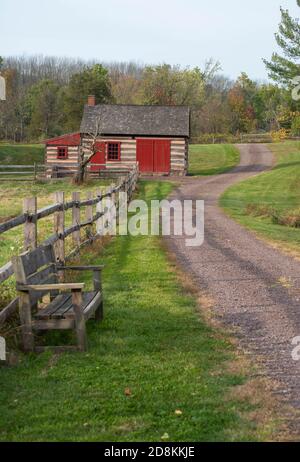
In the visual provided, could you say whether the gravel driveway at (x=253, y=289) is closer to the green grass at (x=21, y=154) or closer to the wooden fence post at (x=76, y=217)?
the wooden fence post at (x=76, y=217)

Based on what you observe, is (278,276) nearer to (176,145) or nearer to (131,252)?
(131,252)

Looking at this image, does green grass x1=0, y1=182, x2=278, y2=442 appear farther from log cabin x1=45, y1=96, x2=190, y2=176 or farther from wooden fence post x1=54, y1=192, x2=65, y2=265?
log cabin x1=45, y1=96, x2=190, y2=176

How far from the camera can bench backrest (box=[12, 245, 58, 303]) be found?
269 inches

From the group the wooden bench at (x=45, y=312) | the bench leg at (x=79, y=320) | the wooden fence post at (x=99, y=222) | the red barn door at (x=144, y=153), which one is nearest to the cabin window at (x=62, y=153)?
the red barn door at (x=144, y=153)

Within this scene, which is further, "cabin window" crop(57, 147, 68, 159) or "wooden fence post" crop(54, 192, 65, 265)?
"cabin window" crop(57, 147, 68, 159)

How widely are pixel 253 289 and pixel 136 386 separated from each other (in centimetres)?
482

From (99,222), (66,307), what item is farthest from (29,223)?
(99,222)

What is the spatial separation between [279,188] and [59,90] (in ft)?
152

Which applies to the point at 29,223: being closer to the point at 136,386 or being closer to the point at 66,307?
the point at 66,307

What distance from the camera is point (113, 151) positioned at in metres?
46.8

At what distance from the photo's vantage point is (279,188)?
37.8m

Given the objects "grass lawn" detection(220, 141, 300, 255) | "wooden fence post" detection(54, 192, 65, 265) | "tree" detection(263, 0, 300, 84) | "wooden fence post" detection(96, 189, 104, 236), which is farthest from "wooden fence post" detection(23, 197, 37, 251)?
"tree" detection(263, 0, 300, 84)

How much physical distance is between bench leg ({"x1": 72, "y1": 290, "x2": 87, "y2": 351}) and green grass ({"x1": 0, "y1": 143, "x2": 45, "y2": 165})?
1934 inches

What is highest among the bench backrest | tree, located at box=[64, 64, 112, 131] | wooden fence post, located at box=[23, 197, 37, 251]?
tree, located at box=[64, 64, 112, 131]
